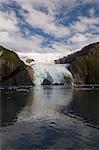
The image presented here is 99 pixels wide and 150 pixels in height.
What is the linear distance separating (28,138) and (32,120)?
7.24 meters

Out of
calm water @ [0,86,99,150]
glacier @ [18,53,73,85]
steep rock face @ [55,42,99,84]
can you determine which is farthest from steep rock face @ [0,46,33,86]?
calm water @ [0,86,99,150]

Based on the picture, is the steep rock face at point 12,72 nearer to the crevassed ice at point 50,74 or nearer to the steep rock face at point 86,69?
the crevassed ice at point 50,74

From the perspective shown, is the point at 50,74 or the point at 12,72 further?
the point at 50,74

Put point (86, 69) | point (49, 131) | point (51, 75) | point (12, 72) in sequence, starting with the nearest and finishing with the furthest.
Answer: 1. point (49, 131)
2. point (12, 72)
3. point (51, 75)
4. point (86, 69)

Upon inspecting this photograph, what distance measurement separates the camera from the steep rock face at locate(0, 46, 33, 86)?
12300 cm

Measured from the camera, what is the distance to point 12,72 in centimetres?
12888

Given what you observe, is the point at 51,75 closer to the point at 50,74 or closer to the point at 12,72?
the point at 50,74

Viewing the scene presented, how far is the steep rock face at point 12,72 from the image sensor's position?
404ft

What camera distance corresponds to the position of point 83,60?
172 m

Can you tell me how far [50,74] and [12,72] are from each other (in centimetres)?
1738

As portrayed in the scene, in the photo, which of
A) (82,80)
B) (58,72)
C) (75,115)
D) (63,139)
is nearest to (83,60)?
(82,80)

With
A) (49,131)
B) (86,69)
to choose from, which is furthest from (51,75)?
(49,131)

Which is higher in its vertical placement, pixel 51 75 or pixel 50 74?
pixel 50 74

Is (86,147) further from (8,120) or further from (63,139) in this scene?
(8,120)
